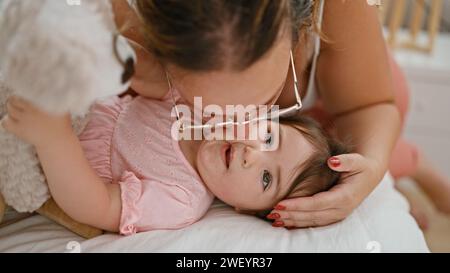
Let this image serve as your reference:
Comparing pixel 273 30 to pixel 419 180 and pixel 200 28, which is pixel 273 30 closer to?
pixel 200 28

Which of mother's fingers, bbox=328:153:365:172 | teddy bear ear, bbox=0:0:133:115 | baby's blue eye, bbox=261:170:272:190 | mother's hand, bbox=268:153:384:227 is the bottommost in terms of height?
mother's hand, bbox=268:153:384:227

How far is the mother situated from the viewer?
664mm

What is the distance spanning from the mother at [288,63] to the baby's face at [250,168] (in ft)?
0.14

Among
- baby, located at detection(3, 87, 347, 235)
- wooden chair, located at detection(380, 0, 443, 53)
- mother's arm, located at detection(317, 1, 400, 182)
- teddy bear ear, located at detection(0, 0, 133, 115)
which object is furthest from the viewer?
wooden chair, located at detection(380, 0, 443, 53)

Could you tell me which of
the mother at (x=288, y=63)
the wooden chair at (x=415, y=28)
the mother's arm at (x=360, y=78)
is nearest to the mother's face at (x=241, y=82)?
the mother at (x=288, y=63)

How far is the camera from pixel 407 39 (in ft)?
6.32

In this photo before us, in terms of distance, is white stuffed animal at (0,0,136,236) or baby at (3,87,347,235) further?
baby at (3,87,347,235)

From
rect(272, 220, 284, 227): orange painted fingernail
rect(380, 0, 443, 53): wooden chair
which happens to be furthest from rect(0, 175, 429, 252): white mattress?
rect(380, 0, 443, 53): wooden chair

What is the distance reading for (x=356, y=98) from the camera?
110 cm

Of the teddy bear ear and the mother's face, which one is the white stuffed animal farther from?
the mother's face

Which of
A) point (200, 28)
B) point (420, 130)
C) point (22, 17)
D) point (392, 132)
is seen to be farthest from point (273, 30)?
point (420, 130)

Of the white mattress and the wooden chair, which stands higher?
the wooden chair

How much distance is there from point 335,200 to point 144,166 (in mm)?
298

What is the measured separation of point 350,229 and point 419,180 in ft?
2.58
